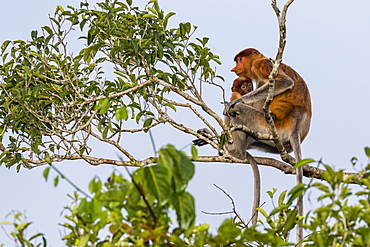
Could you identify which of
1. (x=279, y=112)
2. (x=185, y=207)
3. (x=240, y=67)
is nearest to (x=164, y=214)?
(x=185, y=207)

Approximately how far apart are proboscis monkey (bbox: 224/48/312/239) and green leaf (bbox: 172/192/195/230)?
3661mm

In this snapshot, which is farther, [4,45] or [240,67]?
[240,67]

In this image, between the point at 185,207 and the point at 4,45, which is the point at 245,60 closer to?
the point at 4,45

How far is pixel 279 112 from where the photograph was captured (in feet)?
17.7

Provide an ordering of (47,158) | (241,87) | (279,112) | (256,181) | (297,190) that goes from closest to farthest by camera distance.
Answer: (297,190) < (47,158) < (256,181) < (279,112) < (241,87)

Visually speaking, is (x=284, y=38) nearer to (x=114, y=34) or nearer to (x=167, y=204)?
(x=114, y=34)

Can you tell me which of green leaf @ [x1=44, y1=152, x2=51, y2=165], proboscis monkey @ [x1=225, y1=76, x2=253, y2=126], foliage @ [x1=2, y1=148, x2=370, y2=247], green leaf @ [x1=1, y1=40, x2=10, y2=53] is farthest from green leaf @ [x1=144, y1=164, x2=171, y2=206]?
proboscis monkey @ [x1=225, y1=76, x2=253, y2=126]

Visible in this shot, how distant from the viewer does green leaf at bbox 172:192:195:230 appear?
1.42 meters

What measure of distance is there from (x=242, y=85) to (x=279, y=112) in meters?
0.70

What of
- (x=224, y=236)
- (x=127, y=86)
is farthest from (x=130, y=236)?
(x=127, y=86)

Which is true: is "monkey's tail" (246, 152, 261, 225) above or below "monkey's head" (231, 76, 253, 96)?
below

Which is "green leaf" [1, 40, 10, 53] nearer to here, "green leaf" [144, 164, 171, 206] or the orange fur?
the orange fur

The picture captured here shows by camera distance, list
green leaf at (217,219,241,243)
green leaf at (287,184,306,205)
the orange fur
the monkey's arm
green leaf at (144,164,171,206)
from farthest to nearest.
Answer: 1. the orange fur
2. the monkey's arm
3. green leaf at (287,184,306,205)
4. green leaf at (217,219,241,243)
5. green leaf at (144,164,171,206)

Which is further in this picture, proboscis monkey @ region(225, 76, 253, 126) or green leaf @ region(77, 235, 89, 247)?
proboscis monkey @ region(225, 76, 253, 126)
